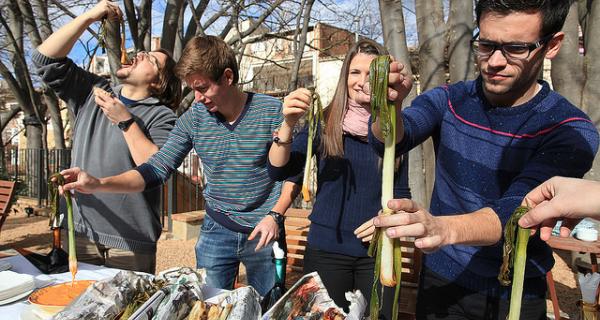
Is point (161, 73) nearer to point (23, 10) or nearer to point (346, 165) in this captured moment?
point (346, 165)

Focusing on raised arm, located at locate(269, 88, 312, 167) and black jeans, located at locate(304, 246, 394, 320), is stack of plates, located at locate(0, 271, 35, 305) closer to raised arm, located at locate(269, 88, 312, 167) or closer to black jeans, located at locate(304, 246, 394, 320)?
raised arm, located at locate(269, 88, 312, 167)

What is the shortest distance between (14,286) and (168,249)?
18.3 ft

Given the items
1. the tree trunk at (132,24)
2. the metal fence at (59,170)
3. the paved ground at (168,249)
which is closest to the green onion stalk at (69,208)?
the paved ground at (168,249)

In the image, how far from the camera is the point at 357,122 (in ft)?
7.24

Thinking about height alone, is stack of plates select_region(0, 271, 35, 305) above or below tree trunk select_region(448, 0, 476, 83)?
below

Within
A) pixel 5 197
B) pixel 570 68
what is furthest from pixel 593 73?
pixel 5 197

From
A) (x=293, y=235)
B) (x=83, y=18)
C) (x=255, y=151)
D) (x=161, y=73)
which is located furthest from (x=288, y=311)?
(x=293, y=235)

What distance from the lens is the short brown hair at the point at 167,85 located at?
258 centimetres

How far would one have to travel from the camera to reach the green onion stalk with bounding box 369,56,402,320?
3.53 feet

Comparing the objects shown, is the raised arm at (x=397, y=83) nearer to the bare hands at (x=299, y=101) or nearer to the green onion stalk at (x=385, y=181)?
the green onion stalk at (x=385, y=181)

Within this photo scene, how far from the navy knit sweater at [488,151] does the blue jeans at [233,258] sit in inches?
35.9

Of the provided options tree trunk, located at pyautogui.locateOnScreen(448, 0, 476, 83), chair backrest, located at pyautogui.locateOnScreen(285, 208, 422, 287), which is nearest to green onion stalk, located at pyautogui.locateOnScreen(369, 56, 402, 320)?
chair backrest, located at pyautogui.locateOnScreen(285, 208, 422, 287)

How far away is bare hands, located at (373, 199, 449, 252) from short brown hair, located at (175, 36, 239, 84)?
4.82 ft

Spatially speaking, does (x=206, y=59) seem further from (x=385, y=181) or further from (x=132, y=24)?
(x=132, y=24)
